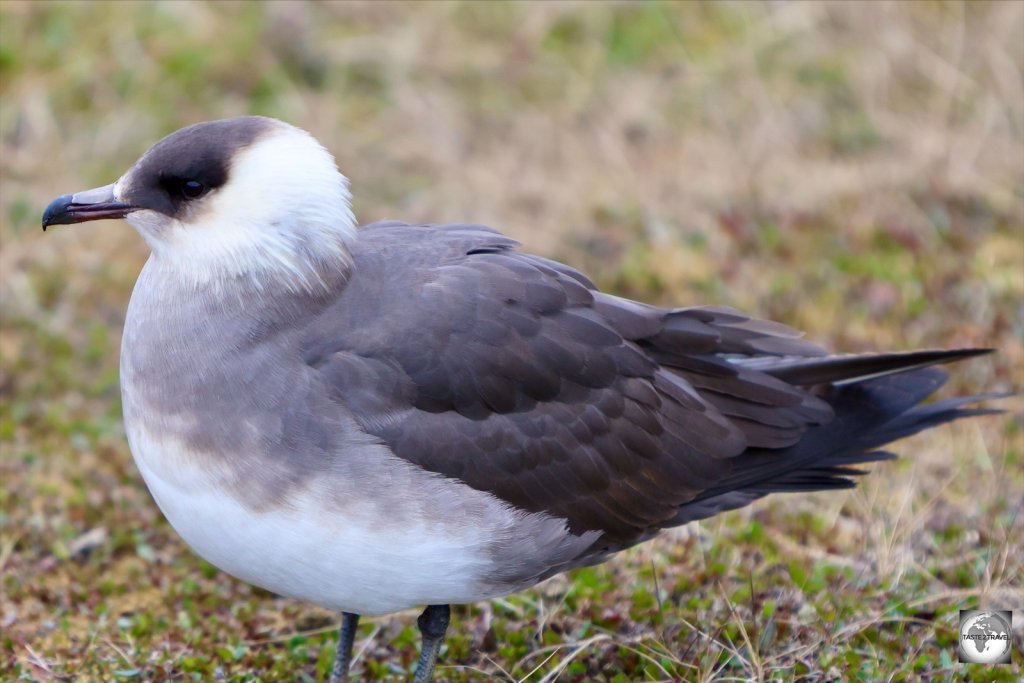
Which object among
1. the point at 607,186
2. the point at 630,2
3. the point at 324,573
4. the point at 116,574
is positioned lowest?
the point at 324,573

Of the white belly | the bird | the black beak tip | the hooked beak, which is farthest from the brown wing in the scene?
the black beak tip

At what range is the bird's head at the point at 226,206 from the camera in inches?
145

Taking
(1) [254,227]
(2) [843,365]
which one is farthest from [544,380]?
(2) [843,365]

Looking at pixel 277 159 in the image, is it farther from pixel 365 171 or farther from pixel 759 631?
pixel 365 171

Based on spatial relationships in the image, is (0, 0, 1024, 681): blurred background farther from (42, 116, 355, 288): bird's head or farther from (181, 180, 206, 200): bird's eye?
(181, 180, 206, 200): bird's eye

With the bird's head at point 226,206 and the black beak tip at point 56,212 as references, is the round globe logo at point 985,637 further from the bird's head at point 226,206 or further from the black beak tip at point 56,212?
the black beak tip at point 56,212

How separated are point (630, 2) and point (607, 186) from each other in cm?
171

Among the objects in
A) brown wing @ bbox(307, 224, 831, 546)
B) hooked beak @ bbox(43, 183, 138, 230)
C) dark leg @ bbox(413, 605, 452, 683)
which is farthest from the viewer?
dark leg @ bbox(413, 605, 452, 683)

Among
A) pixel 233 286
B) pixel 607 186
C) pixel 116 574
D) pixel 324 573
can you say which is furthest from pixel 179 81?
pixel 324 573

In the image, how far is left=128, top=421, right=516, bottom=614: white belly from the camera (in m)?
3.40

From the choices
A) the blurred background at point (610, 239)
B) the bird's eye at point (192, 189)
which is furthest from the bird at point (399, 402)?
the blurred background at point (610, 239)

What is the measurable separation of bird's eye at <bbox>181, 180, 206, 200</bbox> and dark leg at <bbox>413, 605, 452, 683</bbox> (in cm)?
141

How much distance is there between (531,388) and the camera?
147 inches

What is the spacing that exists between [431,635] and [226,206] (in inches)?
56.4
